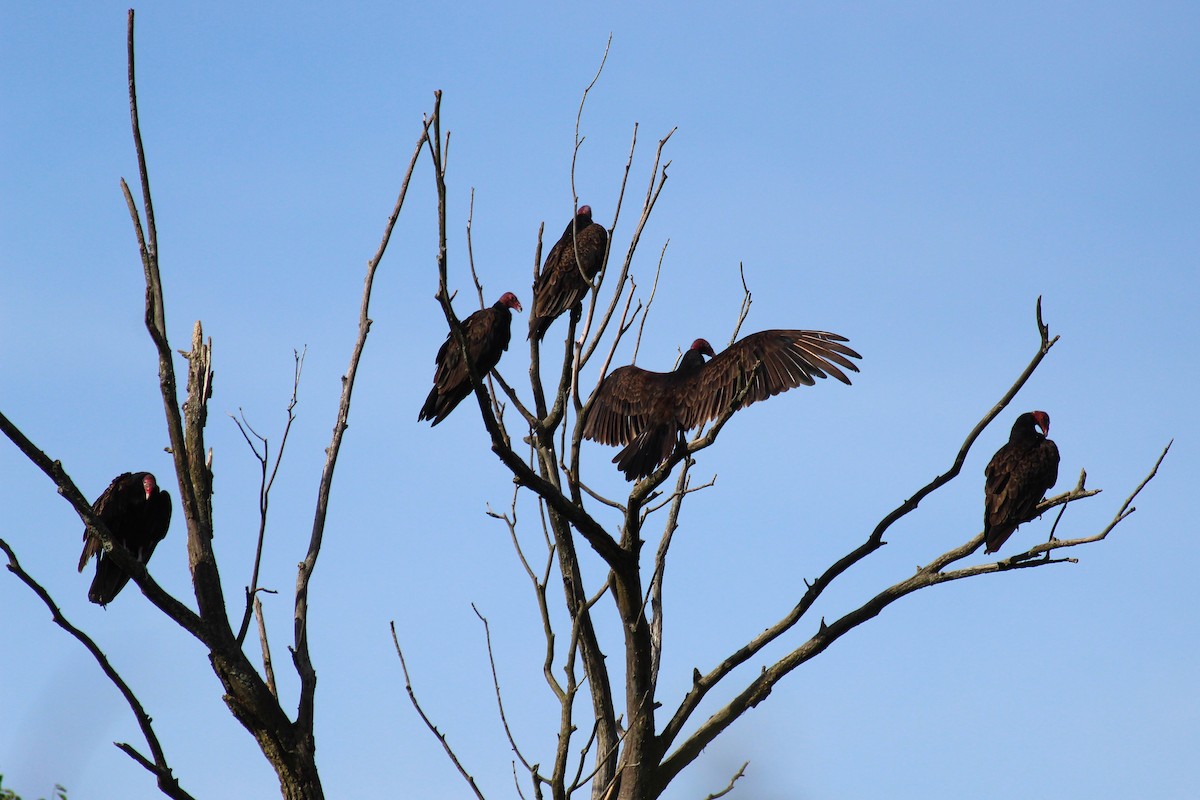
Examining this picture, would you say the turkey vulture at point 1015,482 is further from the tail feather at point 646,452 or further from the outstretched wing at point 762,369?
the tail feather at point 646,452

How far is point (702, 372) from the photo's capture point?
16.7ft

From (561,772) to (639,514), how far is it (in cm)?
110

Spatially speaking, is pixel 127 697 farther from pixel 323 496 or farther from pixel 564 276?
pixel 564 276

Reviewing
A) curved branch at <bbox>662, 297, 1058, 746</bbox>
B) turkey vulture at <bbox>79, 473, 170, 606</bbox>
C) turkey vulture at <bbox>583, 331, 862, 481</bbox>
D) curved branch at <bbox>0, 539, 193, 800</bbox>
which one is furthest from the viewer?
turkey vulture at <bbox>583, 331, 862, 481</bbox>

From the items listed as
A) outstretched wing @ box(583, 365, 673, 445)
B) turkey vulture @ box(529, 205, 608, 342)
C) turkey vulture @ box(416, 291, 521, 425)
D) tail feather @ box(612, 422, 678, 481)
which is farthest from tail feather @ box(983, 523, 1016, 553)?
turkey vulture @ box(416, 291, 521, 425)

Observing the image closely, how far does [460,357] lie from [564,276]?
21.9 inches

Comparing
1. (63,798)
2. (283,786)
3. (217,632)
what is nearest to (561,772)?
(283,786)


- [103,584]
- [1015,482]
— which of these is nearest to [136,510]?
[103,584]

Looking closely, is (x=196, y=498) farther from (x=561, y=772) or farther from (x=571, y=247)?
(x=571, y=247)

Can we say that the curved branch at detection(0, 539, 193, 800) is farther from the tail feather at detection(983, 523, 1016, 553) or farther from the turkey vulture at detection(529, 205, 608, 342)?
the tail feather at detection(983, 523, 1016, 553)

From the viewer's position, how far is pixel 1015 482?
4719mm

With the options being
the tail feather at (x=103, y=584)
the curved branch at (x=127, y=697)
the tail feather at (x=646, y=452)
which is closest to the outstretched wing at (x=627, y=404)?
the tail feather at (x=646, y=452)

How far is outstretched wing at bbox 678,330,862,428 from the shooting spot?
4883 millimetres

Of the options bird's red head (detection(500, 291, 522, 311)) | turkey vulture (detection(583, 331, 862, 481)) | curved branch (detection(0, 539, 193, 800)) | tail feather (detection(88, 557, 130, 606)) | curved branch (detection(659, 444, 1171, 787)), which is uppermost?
bird's red head (detection(500, 291, 522, 311))
